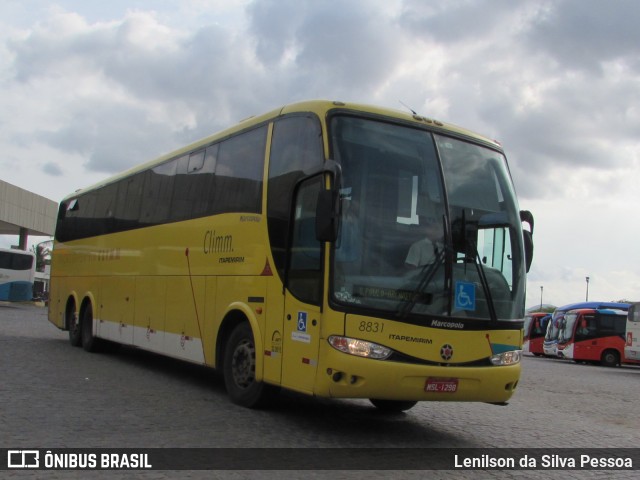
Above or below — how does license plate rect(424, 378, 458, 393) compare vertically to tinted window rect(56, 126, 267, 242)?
below

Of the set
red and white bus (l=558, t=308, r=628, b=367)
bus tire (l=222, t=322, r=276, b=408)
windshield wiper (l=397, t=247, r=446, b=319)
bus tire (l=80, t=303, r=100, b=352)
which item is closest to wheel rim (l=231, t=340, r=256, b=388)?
bus tire (l=222, t=322, r=276, b=408)

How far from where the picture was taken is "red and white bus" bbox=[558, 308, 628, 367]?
108 feet

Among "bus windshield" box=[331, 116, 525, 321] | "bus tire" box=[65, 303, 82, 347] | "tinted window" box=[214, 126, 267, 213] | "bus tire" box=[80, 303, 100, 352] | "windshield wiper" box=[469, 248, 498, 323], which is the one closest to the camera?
"bus windshield" box=[331, 116, 525, 321]

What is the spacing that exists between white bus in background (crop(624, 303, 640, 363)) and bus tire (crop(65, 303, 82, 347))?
19.8m

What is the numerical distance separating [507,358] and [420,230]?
1767 millimetres

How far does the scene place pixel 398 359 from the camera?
23.8 feet

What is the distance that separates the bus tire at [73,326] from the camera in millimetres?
16734

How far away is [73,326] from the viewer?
17094mm

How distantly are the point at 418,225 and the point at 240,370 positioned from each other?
10.2 feet

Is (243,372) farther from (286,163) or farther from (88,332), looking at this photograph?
(88,332)

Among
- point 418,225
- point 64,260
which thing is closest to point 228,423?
point 418,225

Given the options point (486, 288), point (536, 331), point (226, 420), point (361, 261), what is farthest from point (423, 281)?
point (536, 331)

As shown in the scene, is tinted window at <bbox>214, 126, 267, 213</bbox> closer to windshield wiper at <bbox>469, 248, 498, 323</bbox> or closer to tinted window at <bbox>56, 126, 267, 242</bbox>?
tinted window at <bbox>56, 126, 267, 242</bbox>

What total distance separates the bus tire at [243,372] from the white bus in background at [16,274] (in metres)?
35.1
